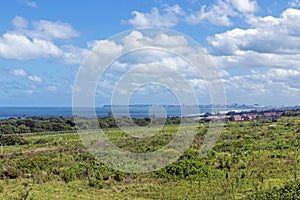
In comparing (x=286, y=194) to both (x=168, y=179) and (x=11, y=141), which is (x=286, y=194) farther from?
(x=11, y=141)

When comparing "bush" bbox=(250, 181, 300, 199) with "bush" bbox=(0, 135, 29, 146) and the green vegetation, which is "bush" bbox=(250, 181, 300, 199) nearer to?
the green vegetation

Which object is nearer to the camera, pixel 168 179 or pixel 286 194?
pixel 286 194

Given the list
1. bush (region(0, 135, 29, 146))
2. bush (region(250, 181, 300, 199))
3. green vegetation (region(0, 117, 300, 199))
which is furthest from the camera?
bush (region(0, 135, 29, 146))

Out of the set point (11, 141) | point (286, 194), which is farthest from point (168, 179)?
point (11, 141)

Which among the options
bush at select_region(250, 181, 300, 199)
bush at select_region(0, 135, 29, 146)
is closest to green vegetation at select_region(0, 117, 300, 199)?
bush at select_region(250, 181, 300, 199)

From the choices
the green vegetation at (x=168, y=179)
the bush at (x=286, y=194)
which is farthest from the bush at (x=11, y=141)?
the bush at (x=286, y=194)

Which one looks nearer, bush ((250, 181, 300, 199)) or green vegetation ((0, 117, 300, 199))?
bush ((250, 181, 300, 199))

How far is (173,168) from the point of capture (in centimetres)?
1443

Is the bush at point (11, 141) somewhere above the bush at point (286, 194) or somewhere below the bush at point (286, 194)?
below

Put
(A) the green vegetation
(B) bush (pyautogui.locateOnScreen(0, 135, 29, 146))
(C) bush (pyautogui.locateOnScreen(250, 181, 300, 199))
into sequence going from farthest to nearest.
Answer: (B) bush (pyautogui.locateOnScreen(0, 135, 29, 146))
(A) the green vegetation
(C) bush (pyautogui.locateOnScreen(250, 181, 300, 199))

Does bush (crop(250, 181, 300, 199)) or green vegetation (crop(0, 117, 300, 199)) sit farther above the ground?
bush (crop(250, 181, 300, 199))

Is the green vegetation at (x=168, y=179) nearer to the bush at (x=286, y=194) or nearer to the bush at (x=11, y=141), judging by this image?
the bush at (x=286, y=194)

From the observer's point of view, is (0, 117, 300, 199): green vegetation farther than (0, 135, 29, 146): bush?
No

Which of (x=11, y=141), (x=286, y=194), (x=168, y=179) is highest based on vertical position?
(x=286, y=194)
